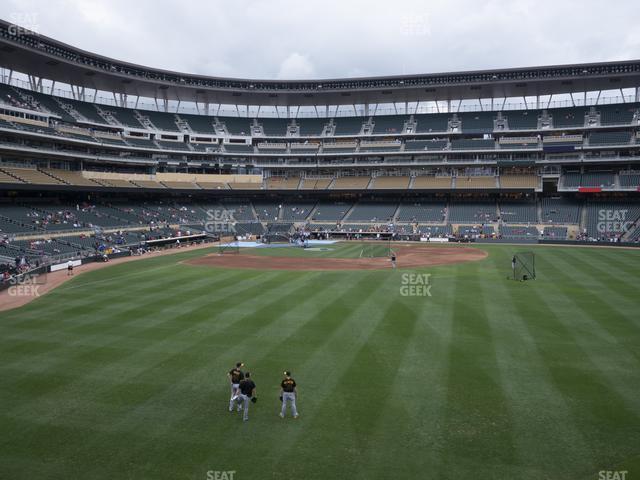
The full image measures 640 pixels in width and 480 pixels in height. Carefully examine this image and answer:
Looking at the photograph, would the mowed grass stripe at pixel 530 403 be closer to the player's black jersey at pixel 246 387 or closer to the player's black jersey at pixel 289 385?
the player's black jersey at pixel 289 385

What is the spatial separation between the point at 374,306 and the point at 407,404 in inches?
460

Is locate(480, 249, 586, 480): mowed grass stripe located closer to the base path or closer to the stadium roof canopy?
the base path

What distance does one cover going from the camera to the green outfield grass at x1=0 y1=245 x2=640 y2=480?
10.7 m

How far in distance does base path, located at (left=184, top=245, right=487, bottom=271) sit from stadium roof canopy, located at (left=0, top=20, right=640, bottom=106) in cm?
3296

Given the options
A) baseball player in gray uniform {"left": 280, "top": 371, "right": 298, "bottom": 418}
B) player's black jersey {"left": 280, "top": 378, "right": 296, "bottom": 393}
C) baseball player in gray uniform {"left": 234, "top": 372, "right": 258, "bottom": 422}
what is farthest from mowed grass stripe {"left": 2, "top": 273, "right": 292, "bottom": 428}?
player's black jersey {"left": 280, "top": 378, "right": 296, "bottom": 393}

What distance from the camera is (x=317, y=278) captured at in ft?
112

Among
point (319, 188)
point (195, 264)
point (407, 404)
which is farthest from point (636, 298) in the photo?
point (319, 188)

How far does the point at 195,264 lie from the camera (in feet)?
140

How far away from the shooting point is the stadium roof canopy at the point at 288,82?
184 feet

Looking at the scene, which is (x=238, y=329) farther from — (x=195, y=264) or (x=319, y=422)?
(x=195, y=264)

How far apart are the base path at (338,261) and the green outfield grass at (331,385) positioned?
12.7 metres

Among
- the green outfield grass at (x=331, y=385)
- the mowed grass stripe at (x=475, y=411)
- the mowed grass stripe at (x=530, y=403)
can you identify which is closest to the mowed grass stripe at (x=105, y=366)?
the green outfield grass at (x=331, y=385)

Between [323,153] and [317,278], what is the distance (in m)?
51.8

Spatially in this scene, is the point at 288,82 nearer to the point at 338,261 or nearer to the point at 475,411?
the point at 338,261
